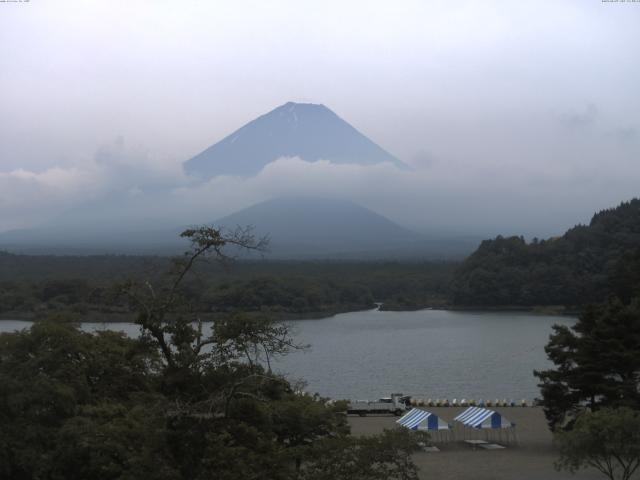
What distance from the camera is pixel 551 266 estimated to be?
48.8 metres

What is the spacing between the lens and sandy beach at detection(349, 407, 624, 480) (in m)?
11.1

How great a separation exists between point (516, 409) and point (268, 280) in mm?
27496

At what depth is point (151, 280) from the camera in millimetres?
6312

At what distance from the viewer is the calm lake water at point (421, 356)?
71.4 feet

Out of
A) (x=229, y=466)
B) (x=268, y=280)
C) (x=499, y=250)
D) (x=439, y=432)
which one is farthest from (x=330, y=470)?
(x=499, y=250)

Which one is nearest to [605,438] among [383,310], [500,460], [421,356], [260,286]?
[500,460]

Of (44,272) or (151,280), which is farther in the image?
(44,272)

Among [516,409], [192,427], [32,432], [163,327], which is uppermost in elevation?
[163,327]

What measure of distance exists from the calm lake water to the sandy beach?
14.2 feet

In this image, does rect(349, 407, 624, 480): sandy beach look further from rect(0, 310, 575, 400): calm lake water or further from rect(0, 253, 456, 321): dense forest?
rect(0, 253, 456, 321): dense forest

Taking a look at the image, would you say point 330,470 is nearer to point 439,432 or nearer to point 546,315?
point 439,432

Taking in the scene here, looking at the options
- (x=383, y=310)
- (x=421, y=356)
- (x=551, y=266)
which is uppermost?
(x=551, y=266)

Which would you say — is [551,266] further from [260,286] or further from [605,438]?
[605,438]

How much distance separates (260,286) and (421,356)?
16.3 m
